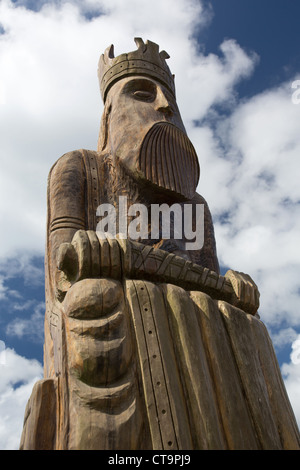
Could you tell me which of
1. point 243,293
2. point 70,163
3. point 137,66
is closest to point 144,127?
point 70,163

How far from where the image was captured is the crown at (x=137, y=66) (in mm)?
5434

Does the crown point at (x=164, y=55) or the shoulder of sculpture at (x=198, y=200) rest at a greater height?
the crown point at (x=164, y=55)

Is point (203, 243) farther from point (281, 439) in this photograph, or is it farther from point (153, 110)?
point (281, 439)

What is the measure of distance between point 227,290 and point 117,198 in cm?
148

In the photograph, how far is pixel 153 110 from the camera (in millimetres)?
4961

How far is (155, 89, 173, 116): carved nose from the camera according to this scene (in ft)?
16.4

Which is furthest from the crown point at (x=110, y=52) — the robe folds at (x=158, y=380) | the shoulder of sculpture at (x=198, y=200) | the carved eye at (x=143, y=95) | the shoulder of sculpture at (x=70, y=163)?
the robe folds at (x=158, y=380)

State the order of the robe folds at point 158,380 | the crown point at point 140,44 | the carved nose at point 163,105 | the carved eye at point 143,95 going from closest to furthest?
the robe folds at point 158,380
the carved nose at point 163,105
the carved eye at point 143,95
the crown point at point 140,44

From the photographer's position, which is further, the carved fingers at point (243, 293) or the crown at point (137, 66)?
the crown at point (137, 66)

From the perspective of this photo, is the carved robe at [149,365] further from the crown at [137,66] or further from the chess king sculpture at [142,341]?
the crown at [137,66]

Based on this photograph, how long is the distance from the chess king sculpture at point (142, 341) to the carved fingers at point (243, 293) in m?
0.01

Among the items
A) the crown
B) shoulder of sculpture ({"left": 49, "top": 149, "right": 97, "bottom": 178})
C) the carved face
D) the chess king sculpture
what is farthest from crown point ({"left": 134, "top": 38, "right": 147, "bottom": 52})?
shoulder of sculpture ({"left": 49, "top": 149, "right": 97, "bottom": 178})

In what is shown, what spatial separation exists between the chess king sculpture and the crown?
130 cm
